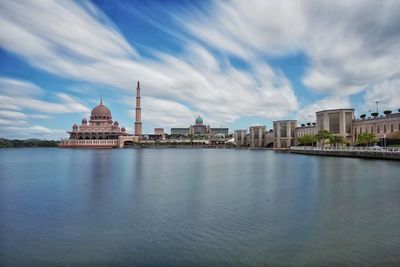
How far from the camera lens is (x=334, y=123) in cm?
9406

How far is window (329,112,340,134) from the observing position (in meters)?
93.0

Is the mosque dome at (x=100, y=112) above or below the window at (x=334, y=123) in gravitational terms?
above

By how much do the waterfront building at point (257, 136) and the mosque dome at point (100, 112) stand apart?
71419 millimetres

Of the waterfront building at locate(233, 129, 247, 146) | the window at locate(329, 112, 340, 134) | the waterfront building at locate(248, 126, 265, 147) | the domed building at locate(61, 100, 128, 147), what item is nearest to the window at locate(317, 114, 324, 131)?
the window at locate(329, 112, 340, 134)

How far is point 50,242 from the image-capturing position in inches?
394

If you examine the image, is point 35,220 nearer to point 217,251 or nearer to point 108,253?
point 108,253

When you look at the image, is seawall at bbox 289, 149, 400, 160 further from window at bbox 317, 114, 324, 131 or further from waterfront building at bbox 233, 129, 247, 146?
waterfront building at bbox 233, 129, 247, 146

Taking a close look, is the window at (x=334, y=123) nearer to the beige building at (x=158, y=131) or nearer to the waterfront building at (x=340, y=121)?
the waterfront building at (x=340, y=121)

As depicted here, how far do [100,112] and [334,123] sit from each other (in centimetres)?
10555

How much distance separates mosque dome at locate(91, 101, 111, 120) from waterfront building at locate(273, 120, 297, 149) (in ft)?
263

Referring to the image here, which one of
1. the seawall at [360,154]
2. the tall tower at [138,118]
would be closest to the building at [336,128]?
the seawall at [360,154]

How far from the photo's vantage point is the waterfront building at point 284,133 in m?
128

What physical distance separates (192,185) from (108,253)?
1318 centimetres

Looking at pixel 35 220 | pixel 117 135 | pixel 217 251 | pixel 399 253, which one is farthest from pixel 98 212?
pixel 117 135
